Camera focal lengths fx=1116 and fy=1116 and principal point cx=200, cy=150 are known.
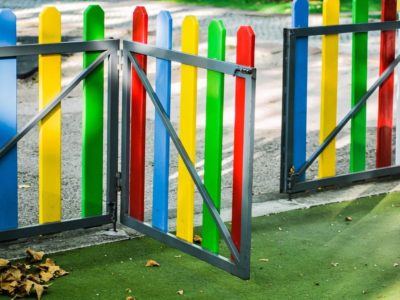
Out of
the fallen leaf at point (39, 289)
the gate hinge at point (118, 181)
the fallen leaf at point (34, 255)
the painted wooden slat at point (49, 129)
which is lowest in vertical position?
the fallen leaf at point (39, 289)

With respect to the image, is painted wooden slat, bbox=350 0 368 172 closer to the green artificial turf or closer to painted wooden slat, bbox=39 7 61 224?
the green artificial turf

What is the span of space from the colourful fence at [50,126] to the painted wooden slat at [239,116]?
1050 millimetres

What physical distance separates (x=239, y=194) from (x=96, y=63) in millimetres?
1284

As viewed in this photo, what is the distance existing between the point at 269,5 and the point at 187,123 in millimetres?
15529

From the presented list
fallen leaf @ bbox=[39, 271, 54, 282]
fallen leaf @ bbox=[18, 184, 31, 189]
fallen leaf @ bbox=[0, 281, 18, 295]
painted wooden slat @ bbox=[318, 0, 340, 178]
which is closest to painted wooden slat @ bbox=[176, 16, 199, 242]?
fallen leaf @ bbox=[39, 271, 54, 282]

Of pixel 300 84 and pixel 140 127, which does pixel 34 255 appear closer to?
pixel 140 127

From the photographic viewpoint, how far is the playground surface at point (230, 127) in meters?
7.76

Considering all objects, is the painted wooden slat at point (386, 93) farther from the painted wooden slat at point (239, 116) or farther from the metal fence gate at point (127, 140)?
the painted wooden slat at point (239, 116)

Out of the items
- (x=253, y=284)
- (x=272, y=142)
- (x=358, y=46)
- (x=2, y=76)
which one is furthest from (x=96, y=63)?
(x=272, y=142)

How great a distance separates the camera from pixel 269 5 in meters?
21.8

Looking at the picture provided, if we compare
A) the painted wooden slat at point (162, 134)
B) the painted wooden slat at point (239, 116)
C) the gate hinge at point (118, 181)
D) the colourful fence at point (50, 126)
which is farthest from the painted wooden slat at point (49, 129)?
the painted wooden slat at point (239, 116)

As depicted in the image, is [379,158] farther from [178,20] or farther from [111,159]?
[178,20]

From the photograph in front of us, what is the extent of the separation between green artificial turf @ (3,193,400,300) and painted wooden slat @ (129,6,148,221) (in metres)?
0.28

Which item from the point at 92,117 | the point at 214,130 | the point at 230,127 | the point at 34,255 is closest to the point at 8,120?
the point at 92,117
